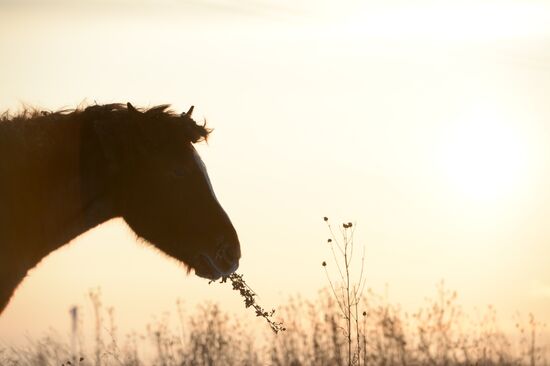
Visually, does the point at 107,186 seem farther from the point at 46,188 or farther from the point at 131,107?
the point at 131,107

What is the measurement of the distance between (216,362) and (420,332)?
9.38 feet

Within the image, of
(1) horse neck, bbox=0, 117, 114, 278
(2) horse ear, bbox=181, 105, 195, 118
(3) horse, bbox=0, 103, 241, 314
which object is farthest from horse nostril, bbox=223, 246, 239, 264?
(2) horse ear, bbox=181, 105, 195, 118

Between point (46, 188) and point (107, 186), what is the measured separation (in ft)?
2.03

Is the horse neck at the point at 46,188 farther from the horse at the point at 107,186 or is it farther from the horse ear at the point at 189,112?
the horse ear at the point at 189,112

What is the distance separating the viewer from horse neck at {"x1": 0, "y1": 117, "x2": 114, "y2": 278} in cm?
1179

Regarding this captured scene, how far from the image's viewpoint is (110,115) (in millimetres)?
12359

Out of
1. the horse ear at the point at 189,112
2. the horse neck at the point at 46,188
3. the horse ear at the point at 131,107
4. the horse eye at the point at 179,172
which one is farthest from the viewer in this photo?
the horse ear at the point at 189,112

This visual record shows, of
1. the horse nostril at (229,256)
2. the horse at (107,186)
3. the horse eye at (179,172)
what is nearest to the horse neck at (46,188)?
the horse at (107,186)

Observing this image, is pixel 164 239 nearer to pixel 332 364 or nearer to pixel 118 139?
pixel 118 139

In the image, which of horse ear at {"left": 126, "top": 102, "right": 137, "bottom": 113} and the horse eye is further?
the horse eye

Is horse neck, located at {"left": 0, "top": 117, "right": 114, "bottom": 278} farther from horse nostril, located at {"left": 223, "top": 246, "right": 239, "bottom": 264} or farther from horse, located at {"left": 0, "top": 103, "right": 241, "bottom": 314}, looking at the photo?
horse nostril, located at {"left": 223, "top": 246, "right": 239, "bottom": 264}

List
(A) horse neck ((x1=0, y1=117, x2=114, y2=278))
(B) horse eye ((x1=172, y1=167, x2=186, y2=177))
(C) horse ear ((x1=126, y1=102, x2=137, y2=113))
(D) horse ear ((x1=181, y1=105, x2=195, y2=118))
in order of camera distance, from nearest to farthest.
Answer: (A) horse neck ((x1=0, y1=117, x2=114, y2=278))
(C) horse ear ((x1=126, y1=102, x2=137, y2=113))
(B) horse eye ((x1=172, y1=167, x2=186, y2=177))
(D) horse ear ((x1=181, y1=105, x2=195, y2=118))

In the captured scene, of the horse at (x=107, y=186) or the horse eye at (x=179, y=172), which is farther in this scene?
the horse eye at (x=179, y=172)

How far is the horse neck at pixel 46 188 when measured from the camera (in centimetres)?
1179
